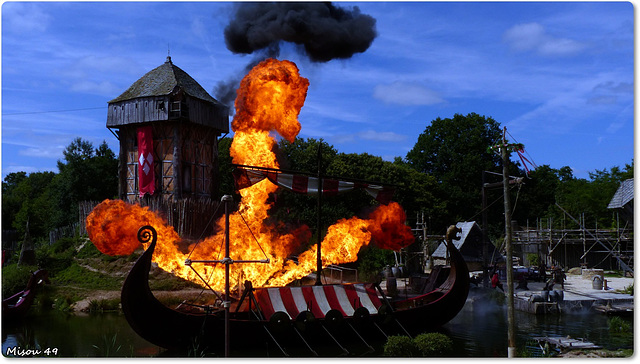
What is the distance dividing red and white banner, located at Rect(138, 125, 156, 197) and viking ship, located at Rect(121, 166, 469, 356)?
77.7 feet

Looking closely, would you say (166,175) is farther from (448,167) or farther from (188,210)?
(448,167)

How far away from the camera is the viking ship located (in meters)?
17.3

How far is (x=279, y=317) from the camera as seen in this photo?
1848 centimetres

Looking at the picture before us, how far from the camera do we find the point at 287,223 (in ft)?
146

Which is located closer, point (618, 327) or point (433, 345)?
point (433, 345)

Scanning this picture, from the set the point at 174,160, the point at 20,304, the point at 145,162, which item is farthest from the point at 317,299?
the point at 145,162

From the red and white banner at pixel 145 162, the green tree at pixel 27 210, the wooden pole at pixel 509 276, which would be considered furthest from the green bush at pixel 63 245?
the wooden pole at pixel 509 276

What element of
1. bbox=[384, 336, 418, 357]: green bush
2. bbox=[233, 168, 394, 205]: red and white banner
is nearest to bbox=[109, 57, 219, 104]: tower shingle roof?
bbox=[233, 168, 394, 205]: red and white banner

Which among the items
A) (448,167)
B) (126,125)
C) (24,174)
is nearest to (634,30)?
(126,125)

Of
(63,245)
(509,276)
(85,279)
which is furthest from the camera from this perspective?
(63,245)

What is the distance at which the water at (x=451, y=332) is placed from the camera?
19688mm

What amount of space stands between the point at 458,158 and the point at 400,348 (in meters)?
41.7

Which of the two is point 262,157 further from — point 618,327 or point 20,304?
point 618,327

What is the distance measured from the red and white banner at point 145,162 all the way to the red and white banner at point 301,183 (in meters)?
22.6
